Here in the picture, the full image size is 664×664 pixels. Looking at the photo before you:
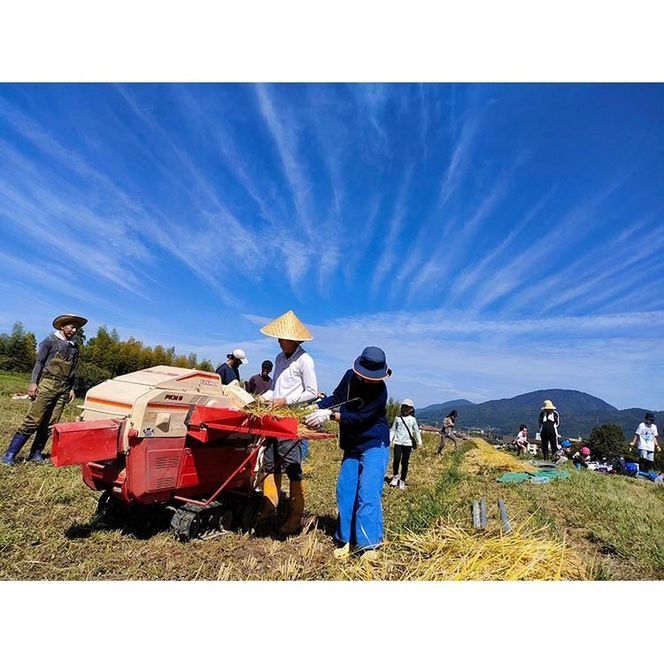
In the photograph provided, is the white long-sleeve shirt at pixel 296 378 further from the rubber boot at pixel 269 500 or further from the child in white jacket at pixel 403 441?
the child in white jacket at pixel 403 441

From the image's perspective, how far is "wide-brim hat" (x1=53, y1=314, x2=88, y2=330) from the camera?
20.0 feet

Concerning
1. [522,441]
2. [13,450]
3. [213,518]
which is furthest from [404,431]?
[522,441]

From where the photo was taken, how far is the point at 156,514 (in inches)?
179

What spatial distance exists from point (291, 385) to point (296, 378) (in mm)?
97

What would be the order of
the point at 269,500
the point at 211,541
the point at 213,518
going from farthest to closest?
the point at 269,500 < the point at 213,518 < the point at 211,541

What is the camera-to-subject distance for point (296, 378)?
4707 mm

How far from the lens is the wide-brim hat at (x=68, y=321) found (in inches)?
240

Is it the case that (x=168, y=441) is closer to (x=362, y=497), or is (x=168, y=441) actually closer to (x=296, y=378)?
(x=296, y=378)

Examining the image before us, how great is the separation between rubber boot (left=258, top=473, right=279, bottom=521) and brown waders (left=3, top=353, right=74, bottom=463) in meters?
3.35

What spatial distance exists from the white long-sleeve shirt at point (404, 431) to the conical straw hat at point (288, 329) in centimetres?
452

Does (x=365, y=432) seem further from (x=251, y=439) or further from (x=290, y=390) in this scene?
(x=251, y=439)

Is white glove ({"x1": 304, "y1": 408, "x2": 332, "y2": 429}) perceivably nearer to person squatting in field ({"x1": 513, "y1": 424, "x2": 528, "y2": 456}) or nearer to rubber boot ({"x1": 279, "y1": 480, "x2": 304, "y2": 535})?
rubber boot ({"x1": 279, "y1": 480, "x2": 304, "y2": 535})

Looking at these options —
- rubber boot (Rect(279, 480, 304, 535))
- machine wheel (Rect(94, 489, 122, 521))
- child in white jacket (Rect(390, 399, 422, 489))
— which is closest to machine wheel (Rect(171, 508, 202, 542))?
machine wheel (Rect(94, 489, 122, 521))

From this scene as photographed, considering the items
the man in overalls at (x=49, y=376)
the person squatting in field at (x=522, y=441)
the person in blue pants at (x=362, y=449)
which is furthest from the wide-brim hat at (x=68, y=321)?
the person squatting in field at (x=522, y=441)
